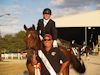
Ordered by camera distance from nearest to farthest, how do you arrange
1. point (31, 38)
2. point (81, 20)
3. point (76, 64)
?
1. point (31, 38)
2. point (76, 64)
3. point (81, 20)

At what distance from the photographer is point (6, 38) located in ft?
269

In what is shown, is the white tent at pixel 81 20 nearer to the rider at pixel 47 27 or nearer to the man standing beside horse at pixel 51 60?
the rider at pixel 47 27

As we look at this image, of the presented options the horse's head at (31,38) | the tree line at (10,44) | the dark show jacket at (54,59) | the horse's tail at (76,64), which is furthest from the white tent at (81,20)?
the dark show jacket at (54,59)

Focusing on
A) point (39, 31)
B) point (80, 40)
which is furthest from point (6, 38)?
point (39, 31)

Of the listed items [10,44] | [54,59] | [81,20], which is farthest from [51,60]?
[10,44]

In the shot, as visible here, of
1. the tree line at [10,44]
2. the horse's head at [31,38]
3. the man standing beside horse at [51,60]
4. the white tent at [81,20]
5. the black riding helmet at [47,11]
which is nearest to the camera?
the man standing beside horse at [51,60]

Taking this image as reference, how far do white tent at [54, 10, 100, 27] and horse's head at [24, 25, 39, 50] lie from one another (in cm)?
5166

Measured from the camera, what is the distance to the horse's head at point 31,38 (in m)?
10.2

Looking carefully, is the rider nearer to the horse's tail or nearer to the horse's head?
the horse's head

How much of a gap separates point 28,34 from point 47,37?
99.8 inches

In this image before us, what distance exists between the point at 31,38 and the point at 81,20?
176 feet

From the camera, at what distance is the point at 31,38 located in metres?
10.4

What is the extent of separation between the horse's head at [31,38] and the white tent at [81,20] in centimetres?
5166

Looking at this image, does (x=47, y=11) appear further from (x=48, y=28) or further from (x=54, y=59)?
(x=54, y=59)
